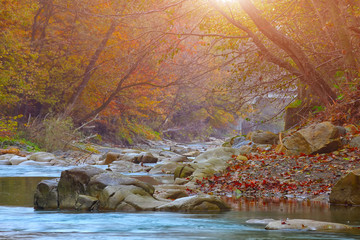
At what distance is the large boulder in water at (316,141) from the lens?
39.2 ft

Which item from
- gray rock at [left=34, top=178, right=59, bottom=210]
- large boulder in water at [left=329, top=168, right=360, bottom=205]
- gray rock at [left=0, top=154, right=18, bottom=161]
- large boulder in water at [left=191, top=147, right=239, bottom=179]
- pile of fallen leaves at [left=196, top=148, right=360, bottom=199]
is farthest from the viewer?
gray rock at [left=0, top=154, right=18, bottom=161]

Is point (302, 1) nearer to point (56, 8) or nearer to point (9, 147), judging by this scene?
point (9, 147)

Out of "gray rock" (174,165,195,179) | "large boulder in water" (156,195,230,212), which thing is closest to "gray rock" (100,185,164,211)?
"large boulder in water" (156,195,230,212)

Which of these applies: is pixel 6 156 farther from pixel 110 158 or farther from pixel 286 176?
pixel 286 176

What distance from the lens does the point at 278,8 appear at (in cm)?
1393

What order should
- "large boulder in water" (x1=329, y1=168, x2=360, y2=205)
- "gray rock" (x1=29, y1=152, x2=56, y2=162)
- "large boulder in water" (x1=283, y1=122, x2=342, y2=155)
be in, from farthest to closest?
"gray rock" (x1=29, y1=152, x2=56, y2=162) < "large boulder in water" (x1=283, y1=122, x2=342, y2=155) < "large boulder in water" (x1=329, y1=168, x2=360, y2=205)

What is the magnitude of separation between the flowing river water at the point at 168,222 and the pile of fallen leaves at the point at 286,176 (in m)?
1.19

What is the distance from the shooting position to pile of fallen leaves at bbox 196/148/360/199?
10.1m

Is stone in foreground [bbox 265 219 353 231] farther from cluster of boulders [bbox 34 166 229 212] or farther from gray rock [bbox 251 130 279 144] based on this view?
gray rock [bbox 251 130 279 144]

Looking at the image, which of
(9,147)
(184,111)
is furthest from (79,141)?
(184,111)

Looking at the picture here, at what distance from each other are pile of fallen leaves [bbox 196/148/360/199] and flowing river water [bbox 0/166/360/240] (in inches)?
46.8

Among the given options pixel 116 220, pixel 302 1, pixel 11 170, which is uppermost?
pixel 302 1

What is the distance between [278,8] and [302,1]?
779 mm

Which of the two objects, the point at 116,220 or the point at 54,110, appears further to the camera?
the point at 54,110
